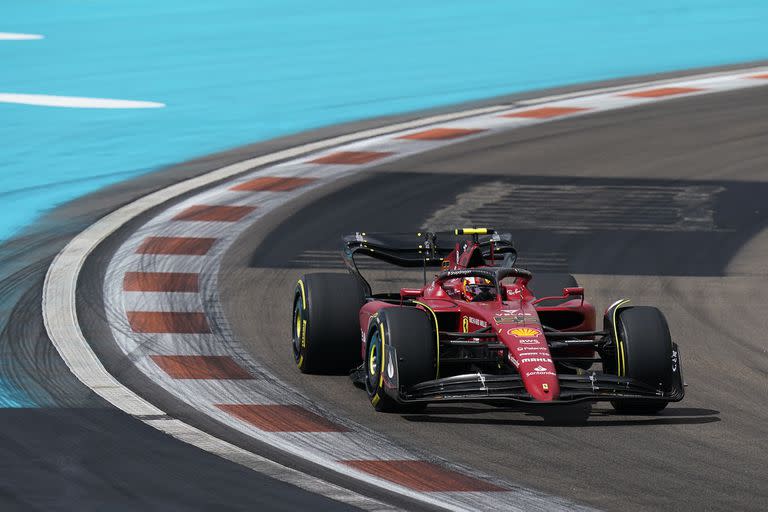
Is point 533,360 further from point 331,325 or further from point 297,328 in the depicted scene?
point 297,328

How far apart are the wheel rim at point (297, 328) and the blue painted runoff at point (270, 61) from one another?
17.7 feet

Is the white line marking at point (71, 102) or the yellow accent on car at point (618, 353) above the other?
the white line marking at point (71, 102)

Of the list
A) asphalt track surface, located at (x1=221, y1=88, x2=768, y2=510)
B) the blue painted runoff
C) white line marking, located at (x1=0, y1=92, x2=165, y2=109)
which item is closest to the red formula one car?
asphalt track surface, located at (x1=221, y1=88, x2=768, y2=510)

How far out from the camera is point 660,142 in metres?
19.6

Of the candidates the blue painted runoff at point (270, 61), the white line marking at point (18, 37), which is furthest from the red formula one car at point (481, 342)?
the white line marking at point (18, 37)

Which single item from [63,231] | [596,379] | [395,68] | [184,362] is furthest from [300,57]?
[596,379]

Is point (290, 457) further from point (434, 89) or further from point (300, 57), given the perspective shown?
point (300, 57)

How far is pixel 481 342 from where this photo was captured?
9.37m

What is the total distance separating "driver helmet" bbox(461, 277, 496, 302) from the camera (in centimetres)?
992

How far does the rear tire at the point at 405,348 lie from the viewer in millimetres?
9203

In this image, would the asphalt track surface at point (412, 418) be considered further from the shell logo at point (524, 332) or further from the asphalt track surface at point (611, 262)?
the shell logo at point (524, 332)

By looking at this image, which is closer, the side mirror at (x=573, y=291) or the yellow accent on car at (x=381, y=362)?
the yellow accent on car at (x=381, y=362)

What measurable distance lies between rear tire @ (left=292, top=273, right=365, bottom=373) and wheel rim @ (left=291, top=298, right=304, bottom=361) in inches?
10.7

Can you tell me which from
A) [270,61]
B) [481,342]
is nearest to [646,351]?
[481,342]
